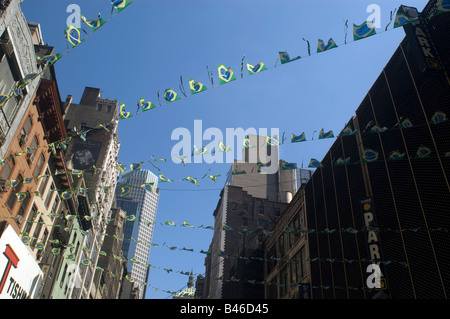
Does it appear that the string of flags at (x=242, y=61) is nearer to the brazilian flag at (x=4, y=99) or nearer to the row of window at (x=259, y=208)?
the brazilian flag at (x=4, y=99)

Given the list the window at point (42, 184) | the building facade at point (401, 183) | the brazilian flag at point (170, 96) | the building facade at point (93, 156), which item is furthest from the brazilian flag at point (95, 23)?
the building facade at point (93, 156)

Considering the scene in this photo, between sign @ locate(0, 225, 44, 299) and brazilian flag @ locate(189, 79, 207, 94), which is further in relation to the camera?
sign @ locate(0, 225, 44, 299)

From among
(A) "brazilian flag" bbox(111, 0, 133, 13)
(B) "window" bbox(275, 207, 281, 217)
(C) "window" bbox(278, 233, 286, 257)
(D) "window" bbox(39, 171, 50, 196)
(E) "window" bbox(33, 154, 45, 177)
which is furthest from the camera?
(B) "window" bbox(275, 207, 281, 217)

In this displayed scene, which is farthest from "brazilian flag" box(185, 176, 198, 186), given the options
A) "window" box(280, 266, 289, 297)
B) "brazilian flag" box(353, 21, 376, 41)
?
"window" box(280, 266, 289, 297)

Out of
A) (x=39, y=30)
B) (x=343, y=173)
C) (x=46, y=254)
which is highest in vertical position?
(x=39, y=30)

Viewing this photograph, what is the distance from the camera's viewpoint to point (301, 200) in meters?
32.7

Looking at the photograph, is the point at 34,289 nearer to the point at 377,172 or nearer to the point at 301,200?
the point at 301,200

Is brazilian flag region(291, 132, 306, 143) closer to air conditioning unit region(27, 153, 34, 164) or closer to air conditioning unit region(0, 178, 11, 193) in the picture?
air conditioning unit region(0, 178, 11, 193)

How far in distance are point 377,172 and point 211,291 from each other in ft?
155

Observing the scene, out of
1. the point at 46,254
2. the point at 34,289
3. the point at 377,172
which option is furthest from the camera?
the point at 46,254

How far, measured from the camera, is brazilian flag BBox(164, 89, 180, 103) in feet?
45.5

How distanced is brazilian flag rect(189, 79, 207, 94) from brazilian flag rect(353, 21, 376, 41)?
555cm

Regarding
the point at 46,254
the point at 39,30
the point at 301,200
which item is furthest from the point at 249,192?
the point at 39,30

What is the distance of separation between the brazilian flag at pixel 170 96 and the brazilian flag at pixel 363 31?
6.76 metres
